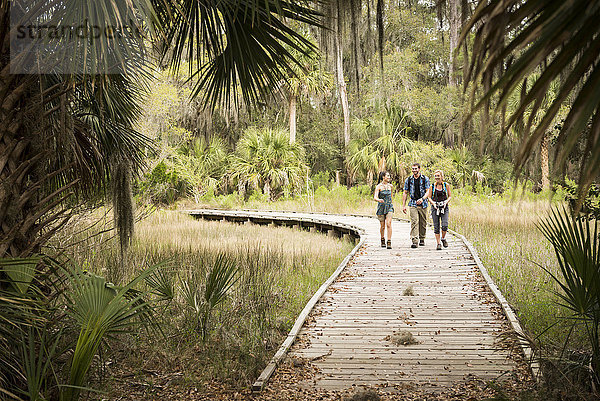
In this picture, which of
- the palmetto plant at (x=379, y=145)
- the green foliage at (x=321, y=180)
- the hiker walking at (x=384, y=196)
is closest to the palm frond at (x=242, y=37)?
the hiker walking at (x=384, y=196)

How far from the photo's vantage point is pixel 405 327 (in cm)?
618

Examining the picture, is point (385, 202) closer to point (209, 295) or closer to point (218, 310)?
point (218, 310)

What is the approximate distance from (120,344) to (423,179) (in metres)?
7.00

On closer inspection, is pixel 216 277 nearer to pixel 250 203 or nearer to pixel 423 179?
pixel 423 179

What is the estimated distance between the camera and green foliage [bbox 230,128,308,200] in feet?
85.8

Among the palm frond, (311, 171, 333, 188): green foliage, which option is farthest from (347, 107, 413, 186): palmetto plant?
the palm frond

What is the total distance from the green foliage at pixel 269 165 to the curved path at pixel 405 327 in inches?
634

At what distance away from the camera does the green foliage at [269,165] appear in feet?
85.8

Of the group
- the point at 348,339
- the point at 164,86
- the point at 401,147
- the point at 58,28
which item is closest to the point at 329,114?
the point at 401,147

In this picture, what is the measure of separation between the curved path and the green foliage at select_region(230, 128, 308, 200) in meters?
16.1

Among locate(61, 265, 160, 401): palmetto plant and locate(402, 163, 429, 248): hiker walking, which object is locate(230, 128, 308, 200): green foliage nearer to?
locate(402, 163, 429, 248): hiker walking

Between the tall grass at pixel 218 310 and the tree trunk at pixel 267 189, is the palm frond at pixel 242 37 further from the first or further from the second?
the tree trunk at pixel 267 189

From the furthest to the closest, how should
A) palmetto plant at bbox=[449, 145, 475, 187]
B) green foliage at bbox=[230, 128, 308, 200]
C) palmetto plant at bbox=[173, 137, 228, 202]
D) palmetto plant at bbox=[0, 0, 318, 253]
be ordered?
palmetto plant at bbox=[173, 137, 228, 202] → green foliage at bbox=[230, 128, 308, 200] → palmetto plant at bbox=[449, 145, 475, 187] → palmetto plant at bbox=[0, 0, 318, 253]

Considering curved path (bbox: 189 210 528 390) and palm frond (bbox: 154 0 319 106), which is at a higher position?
palm frond (bbox: 154 0 319 106)
